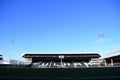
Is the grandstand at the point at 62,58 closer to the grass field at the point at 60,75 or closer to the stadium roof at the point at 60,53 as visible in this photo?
the stadium roof at the point at 60,53

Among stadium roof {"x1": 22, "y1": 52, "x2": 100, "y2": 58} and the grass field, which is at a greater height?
stadium roof {"x1": 22, "y1": 52, "x2": 100, "y2": 58}

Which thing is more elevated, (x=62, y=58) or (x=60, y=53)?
(x=60, y=53)

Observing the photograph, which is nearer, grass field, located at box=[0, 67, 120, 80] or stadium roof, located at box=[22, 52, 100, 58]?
grass field, located at box=[0, 67, 120, 80]

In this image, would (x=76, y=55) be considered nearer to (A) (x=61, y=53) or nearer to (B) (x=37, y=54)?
(A) (x=61, y=53)

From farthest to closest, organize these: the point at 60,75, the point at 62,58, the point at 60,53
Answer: the point at 62,58 < the point at 60,53 < the point at 60,75

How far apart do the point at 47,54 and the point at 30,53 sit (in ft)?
24.7

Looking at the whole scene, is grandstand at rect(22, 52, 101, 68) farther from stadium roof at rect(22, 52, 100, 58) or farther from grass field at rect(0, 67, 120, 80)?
grass field at rect(0, 67, 120, 80)

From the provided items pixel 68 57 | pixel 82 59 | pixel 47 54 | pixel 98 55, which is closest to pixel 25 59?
pixel 47 54

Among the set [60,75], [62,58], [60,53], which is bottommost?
[60,75]

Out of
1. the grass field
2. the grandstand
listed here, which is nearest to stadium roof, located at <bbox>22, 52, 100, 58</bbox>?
the grandstand

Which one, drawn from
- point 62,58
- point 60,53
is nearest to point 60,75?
point 60,53

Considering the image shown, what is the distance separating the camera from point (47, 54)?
306 ft

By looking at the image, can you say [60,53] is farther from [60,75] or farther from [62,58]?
[60,75]

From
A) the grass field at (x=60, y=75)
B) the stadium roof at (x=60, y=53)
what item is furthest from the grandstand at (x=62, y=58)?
the grass field at (x=60, y=75)
